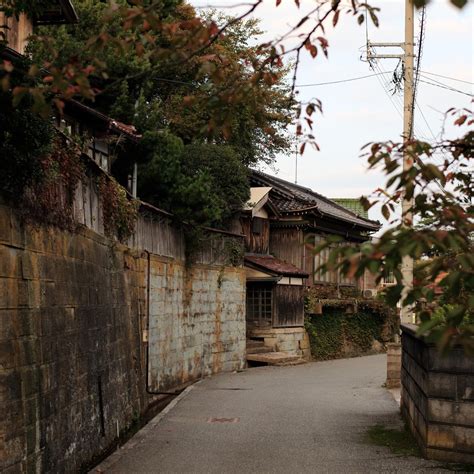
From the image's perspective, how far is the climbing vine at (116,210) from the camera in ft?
49.0

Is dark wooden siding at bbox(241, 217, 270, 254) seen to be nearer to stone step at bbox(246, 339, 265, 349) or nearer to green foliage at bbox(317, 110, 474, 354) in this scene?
stone step at bbox(246, 339, 265, 349)

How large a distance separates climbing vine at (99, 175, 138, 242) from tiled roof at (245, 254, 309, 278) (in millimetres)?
13722

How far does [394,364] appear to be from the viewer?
21.5 metres

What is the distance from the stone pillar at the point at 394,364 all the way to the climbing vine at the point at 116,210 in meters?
7.67

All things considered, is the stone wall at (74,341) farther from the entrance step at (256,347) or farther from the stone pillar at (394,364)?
the entrance step at (256,347)

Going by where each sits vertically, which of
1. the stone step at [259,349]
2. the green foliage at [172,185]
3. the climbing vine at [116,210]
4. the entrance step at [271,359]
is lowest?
the entrance step at [271,359]

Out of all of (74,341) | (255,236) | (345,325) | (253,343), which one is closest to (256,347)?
(253,343)

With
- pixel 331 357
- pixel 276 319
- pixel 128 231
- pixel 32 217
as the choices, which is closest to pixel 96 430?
pixel 32 217

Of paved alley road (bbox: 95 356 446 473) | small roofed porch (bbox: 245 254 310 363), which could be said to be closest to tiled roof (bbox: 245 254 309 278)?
small roofed porch (bbox: 245 254 310 363)

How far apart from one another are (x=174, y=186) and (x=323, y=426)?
34.7 ft

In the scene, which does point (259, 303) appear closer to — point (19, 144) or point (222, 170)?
point (222, 170)

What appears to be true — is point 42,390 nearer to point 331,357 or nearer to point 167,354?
point 167,354

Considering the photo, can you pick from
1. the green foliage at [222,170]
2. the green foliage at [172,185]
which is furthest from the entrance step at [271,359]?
the green foliage at [172,185]

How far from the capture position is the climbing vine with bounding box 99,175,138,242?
Answer: 14.9 meters
